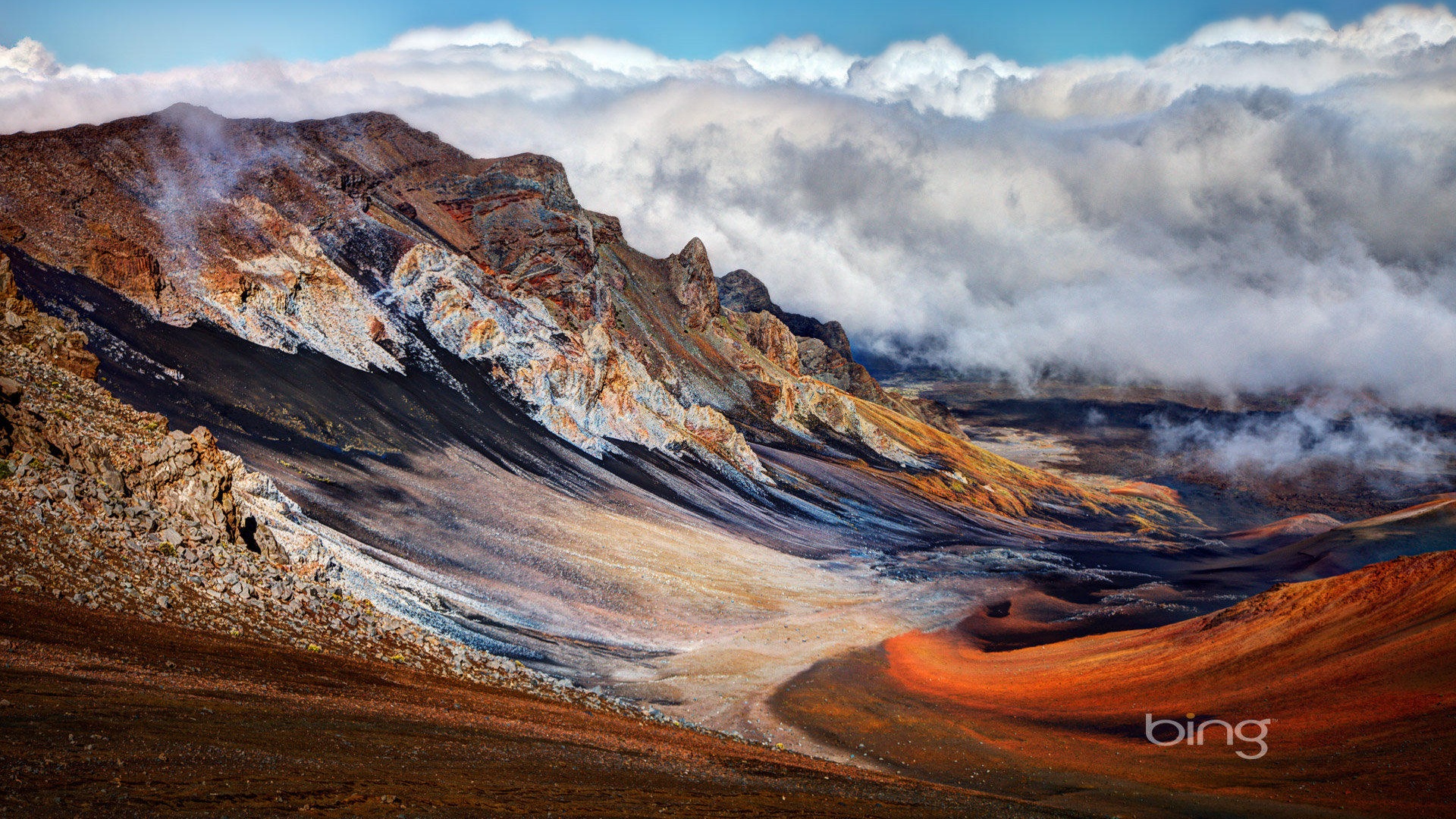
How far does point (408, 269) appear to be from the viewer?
80.2 meters

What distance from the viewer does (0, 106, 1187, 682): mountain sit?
145 ft

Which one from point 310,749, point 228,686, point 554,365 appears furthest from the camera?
point 554,365

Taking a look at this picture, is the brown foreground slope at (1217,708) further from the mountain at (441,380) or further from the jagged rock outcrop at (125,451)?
the jagged rock outcrop at (125,451)

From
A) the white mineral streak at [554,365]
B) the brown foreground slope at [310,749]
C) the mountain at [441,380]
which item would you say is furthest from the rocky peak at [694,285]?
the brown foreground slope at [310,749]

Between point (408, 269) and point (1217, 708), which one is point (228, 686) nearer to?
point (1217, 708)

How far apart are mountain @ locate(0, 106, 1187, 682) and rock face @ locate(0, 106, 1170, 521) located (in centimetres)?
30

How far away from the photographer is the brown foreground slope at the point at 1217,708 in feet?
70.4

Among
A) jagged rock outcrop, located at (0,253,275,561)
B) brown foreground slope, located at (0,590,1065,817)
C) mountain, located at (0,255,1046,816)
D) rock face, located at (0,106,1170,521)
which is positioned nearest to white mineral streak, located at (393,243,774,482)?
rock face, located at (0,106,1170,521)

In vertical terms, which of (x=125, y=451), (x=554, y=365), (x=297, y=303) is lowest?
(x=125, y=451)

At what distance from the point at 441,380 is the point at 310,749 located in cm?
6137

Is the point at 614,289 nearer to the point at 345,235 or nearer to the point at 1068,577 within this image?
the point at 345,235

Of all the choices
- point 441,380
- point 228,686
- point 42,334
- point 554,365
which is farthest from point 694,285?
point 228,686

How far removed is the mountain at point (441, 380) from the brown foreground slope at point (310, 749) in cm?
1458

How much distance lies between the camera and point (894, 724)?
31.8 m
